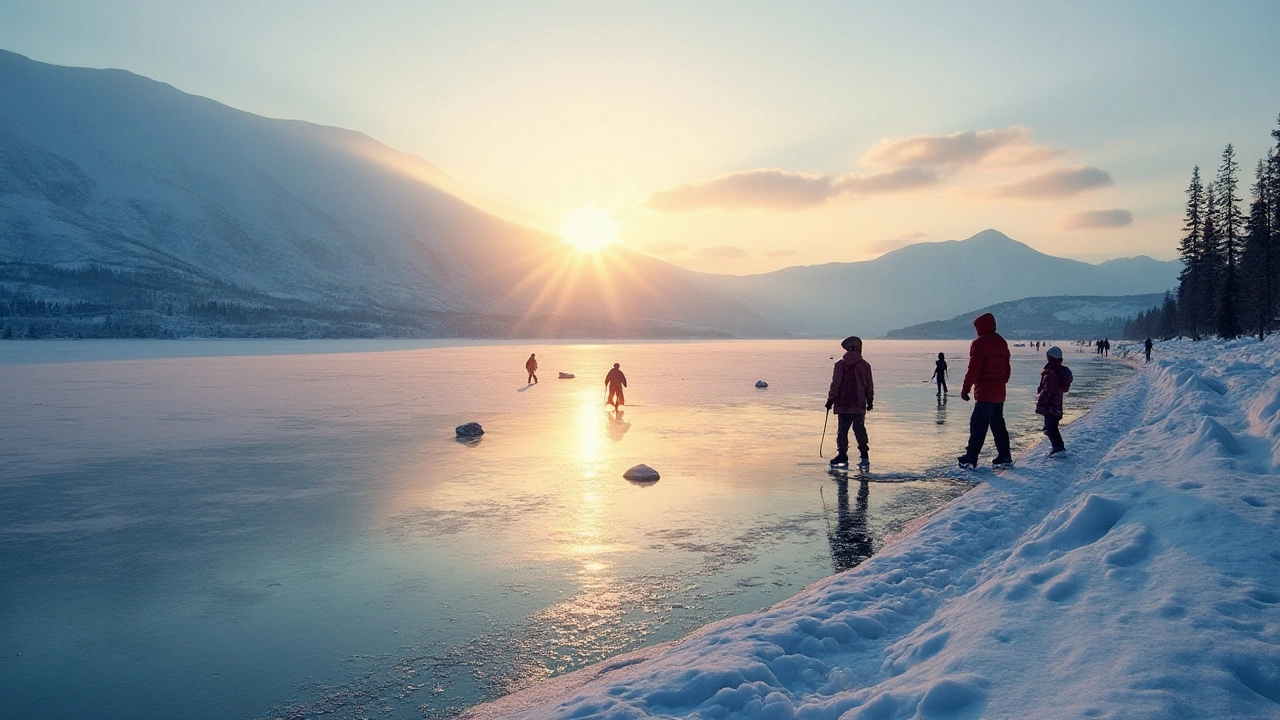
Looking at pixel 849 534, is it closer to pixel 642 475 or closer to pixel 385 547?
pixel 642 475

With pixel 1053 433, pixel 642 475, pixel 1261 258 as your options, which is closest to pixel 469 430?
pixel 642 475

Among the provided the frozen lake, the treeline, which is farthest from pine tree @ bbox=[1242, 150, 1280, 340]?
the frozen lake

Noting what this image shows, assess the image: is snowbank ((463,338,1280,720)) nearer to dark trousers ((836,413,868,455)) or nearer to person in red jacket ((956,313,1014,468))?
person in red jacket ((956,313,1014,468))

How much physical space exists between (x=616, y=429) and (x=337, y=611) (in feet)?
39.7

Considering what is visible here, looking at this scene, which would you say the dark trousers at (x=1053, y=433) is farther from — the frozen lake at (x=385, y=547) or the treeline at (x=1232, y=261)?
the treeline at (x=1232, y=261)

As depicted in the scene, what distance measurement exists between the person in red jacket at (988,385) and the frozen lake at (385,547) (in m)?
0.94

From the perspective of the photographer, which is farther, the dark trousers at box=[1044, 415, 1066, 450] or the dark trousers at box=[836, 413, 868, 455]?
the dark trousers at box=[836, 413, 868, 455]

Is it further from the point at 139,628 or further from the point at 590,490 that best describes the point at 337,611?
the point at 590,490

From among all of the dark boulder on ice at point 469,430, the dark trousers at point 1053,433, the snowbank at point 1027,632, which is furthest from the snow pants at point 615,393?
the snowbank at point 1027,632

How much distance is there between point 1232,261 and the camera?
58656mm

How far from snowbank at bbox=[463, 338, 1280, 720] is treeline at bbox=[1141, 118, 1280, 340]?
184 feet

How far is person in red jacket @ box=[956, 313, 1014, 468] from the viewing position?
10539 mm

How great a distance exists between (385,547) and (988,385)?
9.15m

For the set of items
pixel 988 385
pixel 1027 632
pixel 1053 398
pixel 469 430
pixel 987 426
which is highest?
pixel 988 385
